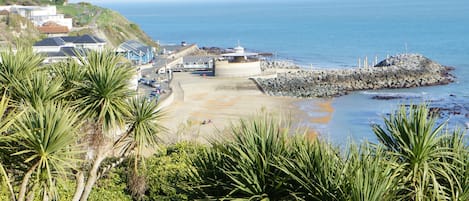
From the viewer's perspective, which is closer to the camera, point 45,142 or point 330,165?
point 330,165

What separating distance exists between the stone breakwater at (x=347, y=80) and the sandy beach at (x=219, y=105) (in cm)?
179

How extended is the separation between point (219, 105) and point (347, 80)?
13.5 meters

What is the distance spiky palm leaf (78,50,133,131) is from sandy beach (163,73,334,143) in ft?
50.6

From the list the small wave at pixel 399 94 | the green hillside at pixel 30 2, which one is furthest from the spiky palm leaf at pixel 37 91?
the green hillside at pixel 30 2

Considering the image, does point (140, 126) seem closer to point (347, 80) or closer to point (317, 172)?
point (317, 172)

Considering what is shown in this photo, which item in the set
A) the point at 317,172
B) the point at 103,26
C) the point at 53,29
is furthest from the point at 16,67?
the point at 103,26

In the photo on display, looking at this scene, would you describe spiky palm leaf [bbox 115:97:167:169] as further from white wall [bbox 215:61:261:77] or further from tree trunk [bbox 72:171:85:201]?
white wall [bbox 215:61:261:77]

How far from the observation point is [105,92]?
1040 centimetres

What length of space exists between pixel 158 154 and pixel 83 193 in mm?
6244

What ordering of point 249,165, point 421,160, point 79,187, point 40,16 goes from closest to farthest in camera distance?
point 421,160, point 249,165, point 79,187, point 40,16

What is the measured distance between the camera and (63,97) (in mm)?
10867

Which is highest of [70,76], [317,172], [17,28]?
[17,28]

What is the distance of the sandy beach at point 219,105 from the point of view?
32062 millimetres

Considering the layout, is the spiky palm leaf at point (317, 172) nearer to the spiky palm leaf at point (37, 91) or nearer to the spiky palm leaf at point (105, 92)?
the spiky palm leaf at point (105, 92)
